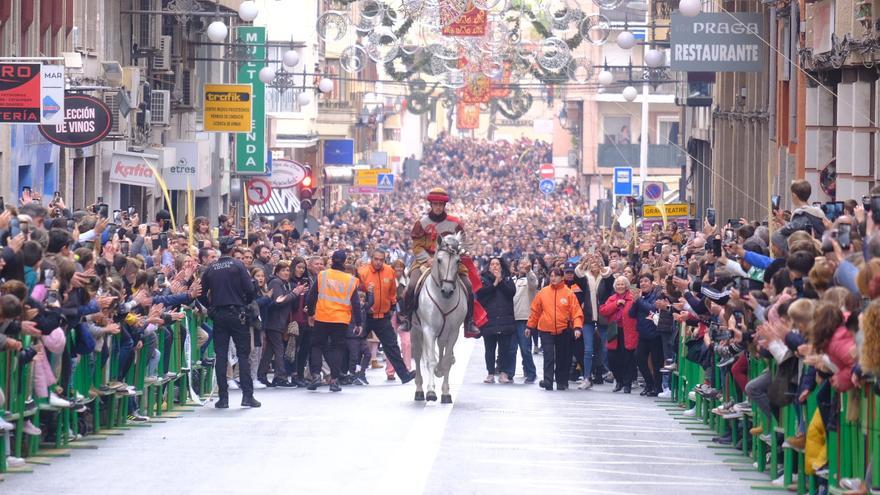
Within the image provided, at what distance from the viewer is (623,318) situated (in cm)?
2566

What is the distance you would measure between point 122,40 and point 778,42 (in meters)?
14.8

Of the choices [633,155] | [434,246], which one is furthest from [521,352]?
[633,155]

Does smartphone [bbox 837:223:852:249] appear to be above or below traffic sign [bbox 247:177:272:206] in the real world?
below

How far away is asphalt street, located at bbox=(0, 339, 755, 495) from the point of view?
13.9 m

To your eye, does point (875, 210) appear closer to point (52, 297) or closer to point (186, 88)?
point (52, 297)

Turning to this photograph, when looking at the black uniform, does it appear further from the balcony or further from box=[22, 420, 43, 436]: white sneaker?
the balcony

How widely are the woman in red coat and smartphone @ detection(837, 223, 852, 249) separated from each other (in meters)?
11.4

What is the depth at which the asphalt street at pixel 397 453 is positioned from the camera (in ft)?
45.6

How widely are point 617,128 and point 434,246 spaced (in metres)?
72.3

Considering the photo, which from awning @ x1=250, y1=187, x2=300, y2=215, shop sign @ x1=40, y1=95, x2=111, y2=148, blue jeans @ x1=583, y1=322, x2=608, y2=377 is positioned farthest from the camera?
awning @ x1=250, y1=187, x2=300, y2=215

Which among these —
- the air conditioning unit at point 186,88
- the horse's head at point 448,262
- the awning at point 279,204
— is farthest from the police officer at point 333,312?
the awning at point 279,204

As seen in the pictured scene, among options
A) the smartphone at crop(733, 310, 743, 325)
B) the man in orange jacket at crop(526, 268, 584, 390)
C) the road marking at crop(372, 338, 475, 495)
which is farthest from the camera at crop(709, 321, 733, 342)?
the man in orange jacket at crop(526, 268, 584, 390)

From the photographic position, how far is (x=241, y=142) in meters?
55.7

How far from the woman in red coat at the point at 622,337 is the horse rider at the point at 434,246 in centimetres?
345
